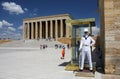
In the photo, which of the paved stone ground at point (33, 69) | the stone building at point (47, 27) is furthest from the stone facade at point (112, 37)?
the stone building at point (47, 27)

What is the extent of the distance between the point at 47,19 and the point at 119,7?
7432 centimetres

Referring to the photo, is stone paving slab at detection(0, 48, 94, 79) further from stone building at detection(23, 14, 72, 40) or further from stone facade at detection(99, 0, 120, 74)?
stone building at detection(23, 14, 72, 40)

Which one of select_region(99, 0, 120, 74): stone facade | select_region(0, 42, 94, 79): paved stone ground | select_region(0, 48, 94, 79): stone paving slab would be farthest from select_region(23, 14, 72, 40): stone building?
select_region(99, 0, 120, 74): stone facade

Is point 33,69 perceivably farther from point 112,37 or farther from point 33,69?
point 112,37

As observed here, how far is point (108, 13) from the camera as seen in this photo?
902 cm

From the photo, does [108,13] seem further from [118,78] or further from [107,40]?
[118,78]

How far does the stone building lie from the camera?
3147 inches

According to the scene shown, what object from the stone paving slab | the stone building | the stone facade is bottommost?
the stone paving slab

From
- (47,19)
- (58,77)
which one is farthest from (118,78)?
(47,19)

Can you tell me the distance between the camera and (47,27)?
277ft

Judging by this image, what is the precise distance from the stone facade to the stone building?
68309 mm

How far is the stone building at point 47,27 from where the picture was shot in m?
79.9

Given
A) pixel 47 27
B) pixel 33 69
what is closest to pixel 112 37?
pixel 33 69

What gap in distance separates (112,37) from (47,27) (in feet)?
249
